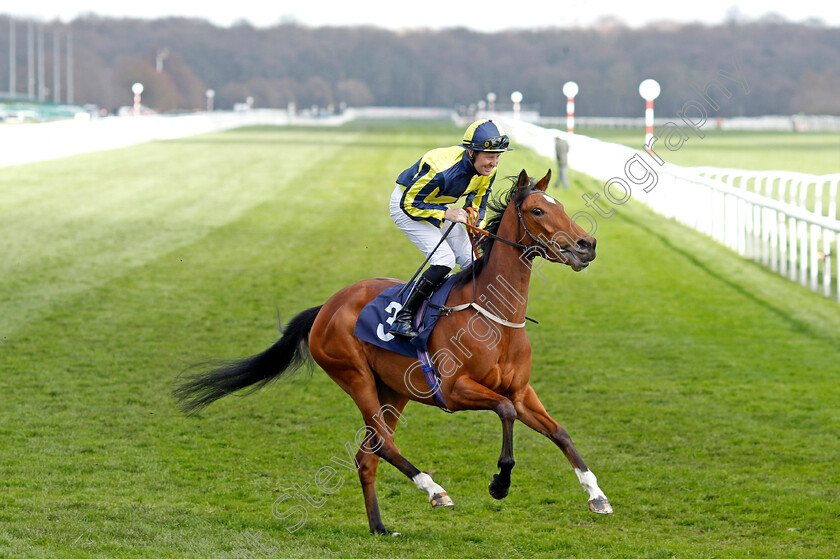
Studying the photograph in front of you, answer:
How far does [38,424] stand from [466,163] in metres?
3.78

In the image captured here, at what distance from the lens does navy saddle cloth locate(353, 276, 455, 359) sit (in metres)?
4.78

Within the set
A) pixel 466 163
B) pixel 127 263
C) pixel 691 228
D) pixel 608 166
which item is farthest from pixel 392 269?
pixel 608 166

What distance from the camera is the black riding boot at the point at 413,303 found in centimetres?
479

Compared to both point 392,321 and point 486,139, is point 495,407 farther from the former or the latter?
point 486,139

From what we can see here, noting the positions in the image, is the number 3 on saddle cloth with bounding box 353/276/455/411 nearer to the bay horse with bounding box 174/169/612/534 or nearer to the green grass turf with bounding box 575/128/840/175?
the bay horse with bounding box 174/169/612/534

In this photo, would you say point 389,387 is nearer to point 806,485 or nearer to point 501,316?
point 501,316

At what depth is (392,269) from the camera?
42.3 ft

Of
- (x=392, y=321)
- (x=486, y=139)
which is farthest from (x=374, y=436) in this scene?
(x=486, y=139)

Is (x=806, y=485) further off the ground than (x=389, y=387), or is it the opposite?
(x=389, y=387)

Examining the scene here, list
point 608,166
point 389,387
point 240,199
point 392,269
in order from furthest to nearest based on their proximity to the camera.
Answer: point 608,166 → point 240,199 → point 392,269 → point 389,387

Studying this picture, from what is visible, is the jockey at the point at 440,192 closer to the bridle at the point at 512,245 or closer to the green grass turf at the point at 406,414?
the bridle at the point at 512,245

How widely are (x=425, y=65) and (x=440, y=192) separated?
152 metres

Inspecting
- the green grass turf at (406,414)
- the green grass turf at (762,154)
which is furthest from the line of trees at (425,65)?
the green grass turf at (406,414)

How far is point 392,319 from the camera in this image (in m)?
4.87
